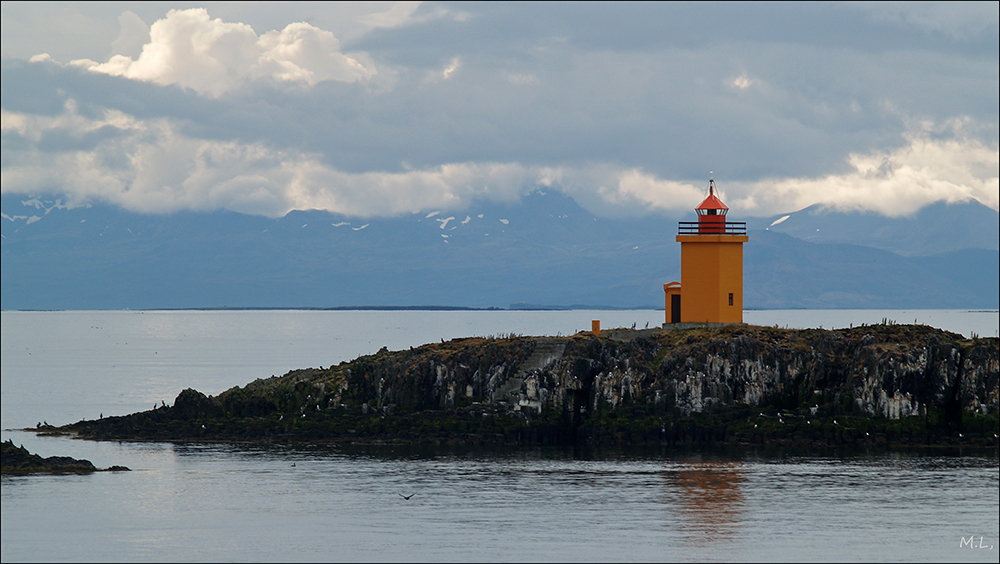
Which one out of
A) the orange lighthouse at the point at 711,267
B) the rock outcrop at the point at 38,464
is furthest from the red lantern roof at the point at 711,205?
the rock outcrop at the point at 38,464

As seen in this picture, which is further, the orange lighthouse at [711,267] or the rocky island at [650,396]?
the orange lighthouse at [711,267]

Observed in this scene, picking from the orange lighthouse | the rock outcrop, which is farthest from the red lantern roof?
the rock outcrop

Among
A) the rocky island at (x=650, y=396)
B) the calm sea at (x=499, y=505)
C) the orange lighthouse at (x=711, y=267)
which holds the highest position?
the orange lighthouse at (x=711, y=267)

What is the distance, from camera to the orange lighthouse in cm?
6316

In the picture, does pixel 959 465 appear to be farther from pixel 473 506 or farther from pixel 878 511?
pixel 473 506

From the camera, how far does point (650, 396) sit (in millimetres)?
54875

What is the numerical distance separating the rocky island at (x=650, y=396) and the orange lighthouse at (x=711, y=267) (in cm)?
391

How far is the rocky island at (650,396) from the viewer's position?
174ft

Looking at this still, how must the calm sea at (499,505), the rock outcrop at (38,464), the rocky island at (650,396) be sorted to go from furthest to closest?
the rocky island at (650,396)
the rock outcrop at (38,464)
the calm sea at (499,505)

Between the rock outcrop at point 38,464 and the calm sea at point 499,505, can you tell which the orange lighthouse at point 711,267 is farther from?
the rock outcrop at point 38,464

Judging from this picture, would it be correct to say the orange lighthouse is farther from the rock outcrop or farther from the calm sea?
the rock outcrop

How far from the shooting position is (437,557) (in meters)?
→ 33.2

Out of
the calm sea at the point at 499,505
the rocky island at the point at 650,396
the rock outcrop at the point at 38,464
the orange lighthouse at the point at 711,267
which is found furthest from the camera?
the orange lighthouse at the point at 711,267

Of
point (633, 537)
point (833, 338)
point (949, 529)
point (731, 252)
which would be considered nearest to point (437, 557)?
point (633, 537)
